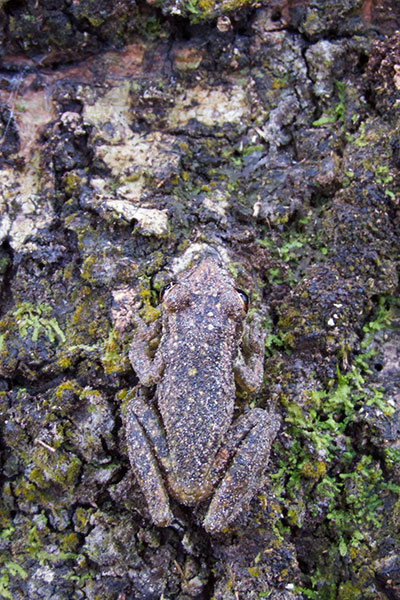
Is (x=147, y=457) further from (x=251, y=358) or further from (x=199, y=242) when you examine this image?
(x=199, y=242)

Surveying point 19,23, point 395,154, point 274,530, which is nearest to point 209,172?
point 395,154

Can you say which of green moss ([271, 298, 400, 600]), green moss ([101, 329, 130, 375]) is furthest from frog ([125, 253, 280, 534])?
green moss ([271, 298, 400, 600])

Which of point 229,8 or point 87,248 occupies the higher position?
point 229,8

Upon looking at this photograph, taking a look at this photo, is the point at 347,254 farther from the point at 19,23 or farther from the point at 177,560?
the point at 19,23

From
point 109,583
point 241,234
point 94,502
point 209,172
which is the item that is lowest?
point 109,583

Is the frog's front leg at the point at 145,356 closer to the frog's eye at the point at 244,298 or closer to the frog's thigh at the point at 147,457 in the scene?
the frog's thigh at the point at 147,457

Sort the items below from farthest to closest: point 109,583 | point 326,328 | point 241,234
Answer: point 241,234
point 326,328
point 109,583

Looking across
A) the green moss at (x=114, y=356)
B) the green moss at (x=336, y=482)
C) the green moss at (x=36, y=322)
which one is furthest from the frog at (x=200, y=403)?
the green moss at (x=36, y=322)

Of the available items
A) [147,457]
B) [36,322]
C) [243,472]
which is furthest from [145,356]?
[243,472]
